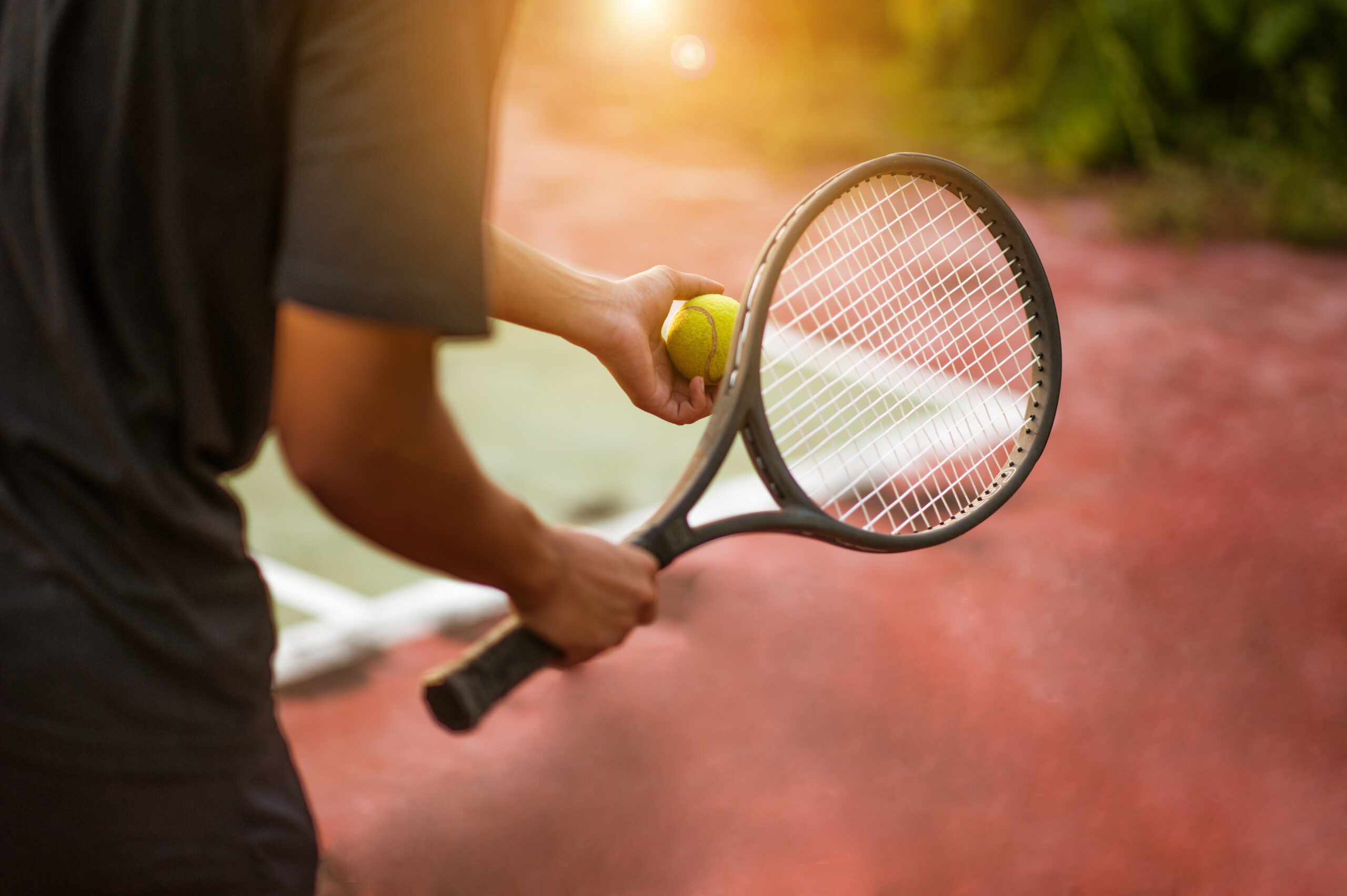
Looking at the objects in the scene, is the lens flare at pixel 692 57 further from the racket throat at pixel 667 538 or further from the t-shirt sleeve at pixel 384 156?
the t-shirt sleeve at pixel 384 156

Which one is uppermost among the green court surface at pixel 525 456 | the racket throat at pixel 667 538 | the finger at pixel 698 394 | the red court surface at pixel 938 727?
the finger at pixel 698 394

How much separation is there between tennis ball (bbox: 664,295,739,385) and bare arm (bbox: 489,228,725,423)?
0.01m

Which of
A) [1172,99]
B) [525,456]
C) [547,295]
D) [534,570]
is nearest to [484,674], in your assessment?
[534,570]

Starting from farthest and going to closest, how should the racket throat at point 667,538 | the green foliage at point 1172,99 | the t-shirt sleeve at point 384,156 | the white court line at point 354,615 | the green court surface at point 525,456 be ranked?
the green foliage at point 1172,99 → the green court surface at point 525,456 → the white court line at point 354,615 → the racket throat at point 667,538 → the t-shirt sleeve at point 384,156

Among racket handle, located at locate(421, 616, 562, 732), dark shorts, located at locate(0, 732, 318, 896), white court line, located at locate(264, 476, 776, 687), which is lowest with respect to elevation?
white court line, located at locate(264, 476, 776, 687)

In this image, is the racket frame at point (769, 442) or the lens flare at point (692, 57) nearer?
the racket frame at point (769, 442)

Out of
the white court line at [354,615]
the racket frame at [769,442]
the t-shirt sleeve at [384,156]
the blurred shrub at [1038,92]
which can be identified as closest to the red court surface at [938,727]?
the white court line at [354,615]

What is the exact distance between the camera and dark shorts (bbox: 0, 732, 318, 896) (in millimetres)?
1026

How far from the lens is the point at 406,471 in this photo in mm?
897

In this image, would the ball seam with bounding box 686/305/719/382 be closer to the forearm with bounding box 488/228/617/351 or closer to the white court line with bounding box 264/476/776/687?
the forearm with bounding box 488/228/617/351

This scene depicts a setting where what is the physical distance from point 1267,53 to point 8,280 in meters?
9.55

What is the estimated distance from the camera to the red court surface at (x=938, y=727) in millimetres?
2764

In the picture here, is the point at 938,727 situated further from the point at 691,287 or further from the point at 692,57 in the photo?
the point at 692,57

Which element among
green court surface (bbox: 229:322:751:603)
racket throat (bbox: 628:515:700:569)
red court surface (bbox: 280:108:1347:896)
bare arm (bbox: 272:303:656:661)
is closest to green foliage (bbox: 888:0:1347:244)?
red court surface (bbox: 280:108:1347:896)
